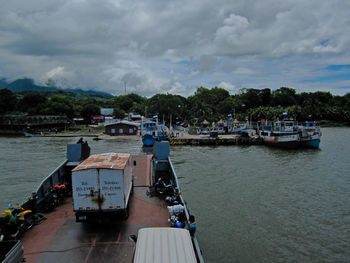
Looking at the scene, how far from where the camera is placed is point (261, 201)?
61.4 ft

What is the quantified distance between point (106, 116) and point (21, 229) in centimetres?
10671

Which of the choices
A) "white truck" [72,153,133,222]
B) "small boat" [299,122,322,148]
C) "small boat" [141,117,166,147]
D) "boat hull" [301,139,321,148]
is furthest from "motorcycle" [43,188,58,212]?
"boat hull" [301,139,321,148]

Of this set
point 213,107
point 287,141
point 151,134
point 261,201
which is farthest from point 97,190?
point 213,107

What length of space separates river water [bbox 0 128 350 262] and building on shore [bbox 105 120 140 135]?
110 ft

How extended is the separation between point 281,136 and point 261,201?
2978cm

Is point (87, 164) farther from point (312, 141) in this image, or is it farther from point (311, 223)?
point (312, 141)

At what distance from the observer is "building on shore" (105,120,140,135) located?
2714 inches

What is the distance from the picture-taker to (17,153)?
133 feet

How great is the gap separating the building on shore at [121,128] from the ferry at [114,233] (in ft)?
180

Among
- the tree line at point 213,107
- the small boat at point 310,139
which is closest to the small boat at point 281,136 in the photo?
the small boat at point 310,139

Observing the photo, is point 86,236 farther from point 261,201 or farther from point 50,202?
point 261,201

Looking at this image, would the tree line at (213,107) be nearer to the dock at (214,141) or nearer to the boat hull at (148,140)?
the dock at (214,141)

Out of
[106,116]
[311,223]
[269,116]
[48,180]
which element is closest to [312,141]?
[311,223]

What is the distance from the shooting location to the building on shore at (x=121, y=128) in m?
68.9
